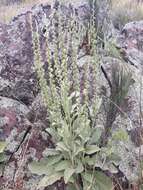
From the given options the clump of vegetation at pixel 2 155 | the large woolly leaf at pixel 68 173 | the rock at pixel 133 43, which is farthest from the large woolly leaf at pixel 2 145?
the rock at pixel 133 43

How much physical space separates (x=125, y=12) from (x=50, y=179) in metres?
5.96

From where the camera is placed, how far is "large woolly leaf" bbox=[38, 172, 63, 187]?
3.30 m

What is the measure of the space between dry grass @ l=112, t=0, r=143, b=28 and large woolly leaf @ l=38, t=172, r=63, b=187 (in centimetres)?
475

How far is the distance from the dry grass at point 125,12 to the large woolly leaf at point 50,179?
4.75 meters

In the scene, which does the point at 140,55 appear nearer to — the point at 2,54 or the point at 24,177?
the point at 2,54

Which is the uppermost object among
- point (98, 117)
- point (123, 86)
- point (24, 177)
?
point (123, 86)

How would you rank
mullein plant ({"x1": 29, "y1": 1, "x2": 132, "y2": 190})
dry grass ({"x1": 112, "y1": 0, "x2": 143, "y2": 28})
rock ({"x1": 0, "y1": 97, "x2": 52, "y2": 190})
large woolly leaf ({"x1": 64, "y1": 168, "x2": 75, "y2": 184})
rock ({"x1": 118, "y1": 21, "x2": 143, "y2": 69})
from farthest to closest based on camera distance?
dry grass ({"x1": 112, "y1": 0, "x2": 143, "y2": 28})
rock ({"x1": 118, "y1": 21, "x2": 143, "y2": 69})
rock ({"x1": 0, "y1": 97, "x2": 52, "y2": 190})
mullein plant ({"x1": 29, "y1": 1, "x2": 132, "y2": 190})
large woolly leaf ({"x1": 64, "y1": 168, "x2": 75, "y2": 184})

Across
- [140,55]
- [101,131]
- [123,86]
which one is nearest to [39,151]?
[101,131]

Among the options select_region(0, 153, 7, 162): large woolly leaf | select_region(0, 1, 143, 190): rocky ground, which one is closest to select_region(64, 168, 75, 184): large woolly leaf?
select_region(0, 1, 143, 190): rocky ground

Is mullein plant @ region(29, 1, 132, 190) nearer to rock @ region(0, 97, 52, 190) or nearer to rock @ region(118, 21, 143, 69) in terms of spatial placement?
rock @ region(0, 97, 52, 190)

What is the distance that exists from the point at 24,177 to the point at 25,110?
67 cm

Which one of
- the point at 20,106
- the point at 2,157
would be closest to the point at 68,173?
the point at 2,157

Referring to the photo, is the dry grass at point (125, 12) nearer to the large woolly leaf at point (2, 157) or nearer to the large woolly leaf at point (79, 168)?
the large woolly leaf at point (2, 157)

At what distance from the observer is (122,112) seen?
12.4ft
